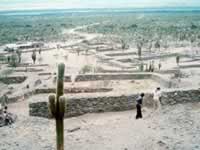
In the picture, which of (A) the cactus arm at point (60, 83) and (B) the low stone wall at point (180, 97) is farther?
(B) the low stone wall at point (180, 97)

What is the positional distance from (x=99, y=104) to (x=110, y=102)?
1.43ft

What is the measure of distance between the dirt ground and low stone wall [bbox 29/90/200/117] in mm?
867

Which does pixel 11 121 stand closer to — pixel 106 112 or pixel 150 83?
pixel 106 112

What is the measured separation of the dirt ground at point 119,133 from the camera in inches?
432

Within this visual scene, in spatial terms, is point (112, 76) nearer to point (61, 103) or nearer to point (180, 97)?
point (180, 97)

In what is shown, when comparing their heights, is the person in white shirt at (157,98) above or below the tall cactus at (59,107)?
below

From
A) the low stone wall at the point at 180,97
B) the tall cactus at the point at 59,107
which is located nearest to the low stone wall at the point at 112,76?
the low stone wall at the point at 180,97

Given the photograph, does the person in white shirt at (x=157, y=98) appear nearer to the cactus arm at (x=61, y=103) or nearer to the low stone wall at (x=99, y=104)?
the low stone wall at (x=99, y=104)

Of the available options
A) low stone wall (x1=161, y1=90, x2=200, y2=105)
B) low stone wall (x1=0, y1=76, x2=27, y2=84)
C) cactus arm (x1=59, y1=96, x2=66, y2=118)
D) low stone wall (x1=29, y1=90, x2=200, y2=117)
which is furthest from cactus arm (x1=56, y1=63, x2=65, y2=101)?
low stone wall (x1=0, y1=76, x2=27, y2=84)

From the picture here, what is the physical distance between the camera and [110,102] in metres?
15.5

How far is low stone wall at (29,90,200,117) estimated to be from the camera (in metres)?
15.1

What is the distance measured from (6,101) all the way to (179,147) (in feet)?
32.1

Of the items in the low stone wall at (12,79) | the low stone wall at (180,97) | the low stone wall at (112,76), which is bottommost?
the low stone wall at (12,79)

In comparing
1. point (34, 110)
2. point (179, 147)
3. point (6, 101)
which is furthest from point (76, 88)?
point (179, 147)
